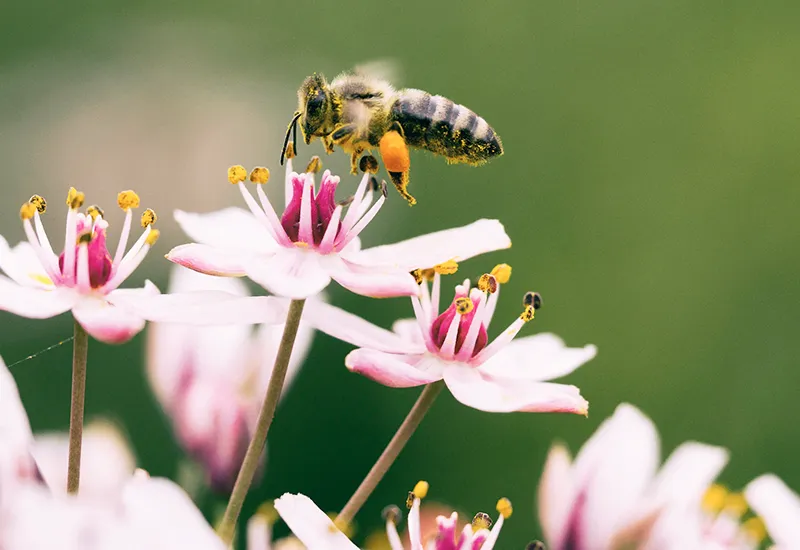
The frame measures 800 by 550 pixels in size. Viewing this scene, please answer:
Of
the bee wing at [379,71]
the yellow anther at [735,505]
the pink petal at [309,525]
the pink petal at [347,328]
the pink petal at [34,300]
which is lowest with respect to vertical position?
the yellow anther at [735,505]

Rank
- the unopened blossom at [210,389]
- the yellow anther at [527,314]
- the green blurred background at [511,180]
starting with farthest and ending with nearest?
the green blurred background at [511,180] < the unopened blossom at [210,389] < the yellow anther at [527,314]

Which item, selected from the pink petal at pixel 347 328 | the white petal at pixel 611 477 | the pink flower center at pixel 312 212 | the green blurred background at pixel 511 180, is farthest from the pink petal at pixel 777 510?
the green blurred background at pixel 511 180

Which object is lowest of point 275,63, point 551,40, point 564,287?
point 564,287

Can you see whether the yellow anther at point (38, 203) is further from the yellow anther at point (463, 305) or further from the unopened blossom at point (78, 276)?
the yellow anther at point (463, 305)

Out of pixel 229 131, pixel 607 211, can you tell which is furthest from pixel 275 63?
pixel 607 211

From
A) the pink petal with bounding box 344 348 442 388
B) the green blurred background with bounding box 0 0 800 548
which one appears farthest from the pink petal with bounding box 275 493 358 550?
the green blurred background with bounding box 0 0 800 548

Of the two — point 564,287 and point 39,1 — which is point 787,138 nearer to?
point 564,287

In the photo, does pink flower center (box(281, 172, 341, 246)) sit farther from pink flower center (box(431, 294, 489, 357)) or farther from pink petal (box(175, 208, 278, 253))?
pink flower center (box(431, 294, 489, 357))
